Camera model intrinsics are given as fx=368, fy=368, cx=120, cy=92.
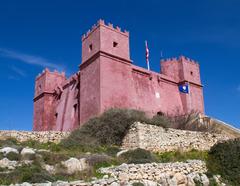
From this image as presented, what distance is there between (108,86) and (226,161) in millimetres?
10843

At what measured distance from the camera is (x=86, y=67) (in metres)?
30.1

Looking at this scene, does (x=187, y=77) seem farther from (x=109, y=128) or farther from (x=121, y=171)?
(x=121, y=171)

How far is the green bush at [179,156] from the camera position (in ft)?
68.7

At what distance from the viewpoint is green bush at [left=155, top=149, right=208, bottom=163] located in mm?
20938

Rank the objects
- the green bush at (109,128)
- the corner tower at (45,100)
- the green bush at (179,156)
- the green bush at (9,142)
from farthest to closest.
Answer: the corner tower at (45,100) < the green bush at (109,128) < the green bush at (179,156) < the green bush at (9,142)

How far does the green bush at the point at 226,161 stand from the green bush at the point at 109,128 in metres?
5.09

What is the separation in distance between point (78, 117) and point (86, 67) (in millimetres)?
4227

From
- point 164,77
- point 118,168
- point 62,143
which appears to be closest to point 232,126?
point 164,77

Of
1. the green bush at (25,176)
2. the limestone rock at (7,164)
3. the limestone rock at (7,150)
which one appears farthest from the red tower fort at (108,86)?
the green bush at (25,176)

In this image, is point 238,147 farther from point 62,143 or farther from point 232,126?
point 232,126

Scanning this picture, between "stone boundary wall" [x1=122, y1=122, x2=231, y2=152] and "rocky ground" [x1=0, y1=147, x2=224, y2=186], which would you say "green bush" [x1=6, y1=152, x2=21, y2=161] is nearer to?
"rocky ground" [x1=0, y1=147, x2=224, y2=186]

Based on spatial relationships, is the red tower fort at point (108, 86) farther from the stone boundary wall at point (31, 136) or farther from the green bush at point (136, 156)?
the green bush at point (136, 156)

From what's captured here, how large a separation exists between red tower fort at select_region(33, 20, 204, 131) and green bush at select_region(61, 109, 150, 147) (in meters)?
2.72

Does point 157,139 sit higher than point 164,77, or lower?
lower
